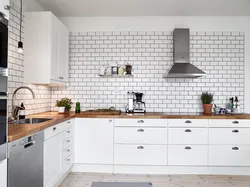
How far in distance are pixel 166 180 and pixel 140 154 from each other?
1.75ft

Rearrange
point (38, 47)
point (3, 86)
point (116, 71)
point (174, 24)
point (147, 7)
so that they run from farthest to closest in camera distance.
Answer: point (174, 24)
point (116, 71)
point (147, 7)
point (38, 47)
point (3, 86)

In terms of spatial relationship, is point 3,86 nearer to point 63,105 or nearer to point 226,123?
point 63,105

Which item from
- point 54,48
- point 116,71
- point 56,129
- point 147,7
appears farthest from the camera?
point 116,71

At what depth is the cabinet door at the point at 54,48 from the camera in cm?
339

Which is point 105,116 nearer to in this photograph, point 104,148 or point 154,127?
point 104,148

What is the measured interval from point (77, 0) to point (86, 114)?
1.76m

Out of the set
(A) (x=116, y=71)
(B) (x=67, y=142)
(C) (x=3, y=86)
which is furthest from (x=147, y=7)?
(C) (x=3, y=86)

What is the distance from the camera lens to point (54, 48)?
11.4 feet

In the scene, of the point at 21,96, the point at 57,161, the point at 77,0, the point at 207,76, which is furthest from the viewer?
the point at 207,76

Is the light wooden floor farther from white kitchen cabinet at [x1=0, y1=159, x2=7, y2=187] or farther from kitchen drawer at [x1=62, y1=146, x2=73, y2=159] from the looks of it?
white kitchen cabinet at [x1=0, y1=159, x2=7, y2=187]

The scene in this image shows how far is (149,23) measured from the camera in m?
4.24

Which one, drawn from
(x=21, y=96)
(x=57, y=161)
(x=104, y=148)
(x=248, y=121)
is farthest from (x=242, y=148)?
(x=21, y=96)

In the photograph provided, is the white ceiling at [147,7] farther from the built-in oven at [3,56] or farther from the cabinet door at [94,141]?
the built-in oven at [3,56]

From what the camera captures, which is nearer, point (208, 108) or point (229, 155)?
point (229, 155)
